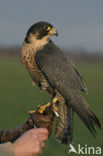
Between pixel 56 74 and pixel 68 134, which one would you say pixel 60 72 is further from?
pixel 68 134

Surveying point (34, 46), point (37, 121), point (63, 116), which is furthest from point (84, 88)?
point (37, 121)

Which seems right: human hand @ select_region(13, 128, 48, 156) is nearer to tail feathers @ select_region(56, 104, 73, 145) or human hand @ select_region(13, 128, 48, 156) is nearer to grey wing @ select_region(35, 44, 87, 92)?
tail feathers @ select_region(56, 104, 73, 145)

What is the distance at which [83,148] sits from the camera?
28.3ft

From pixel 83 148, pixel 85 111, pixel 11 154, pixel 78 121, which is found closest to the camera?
pixel 11 154

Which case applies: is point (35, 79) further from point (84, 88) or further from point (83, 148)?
point (83, 148)

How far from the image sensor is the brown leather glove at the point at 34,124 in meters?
3.49

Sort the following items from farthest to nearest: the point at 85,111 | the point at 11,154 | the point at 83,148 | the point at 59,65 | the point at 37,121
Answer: the point at 83,148 < the point at 59,65 < the point at 85,111 < the point at 37,121 < the point at 11,154

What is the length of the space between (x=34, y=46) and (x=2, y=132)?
1186 millimetres

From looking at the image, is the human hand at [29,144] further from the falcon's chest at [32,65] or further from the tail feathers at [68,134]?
the falcon's chest at [32,65]

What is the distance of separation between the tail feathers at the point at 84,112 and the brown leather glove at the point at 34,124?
436 millimetres

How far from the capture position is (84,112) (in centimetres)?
407

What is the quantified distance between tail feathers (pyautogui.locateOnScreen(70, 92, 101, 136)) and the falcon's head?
72 cm

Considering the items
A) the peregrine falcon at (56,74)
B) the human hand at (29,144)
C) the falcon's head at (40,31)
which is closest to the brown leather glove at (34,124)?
the human hand at (29,144)

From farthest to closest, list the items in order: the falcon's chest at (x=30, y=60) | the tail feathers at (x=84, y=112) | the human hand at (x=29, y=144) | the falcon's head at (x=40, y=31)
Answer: the falcon's chest at (x=30, y=60) < the falcon's head at (x=40, y=31) < the tail feathers at (x=84, y=112) < the human hand at (x=29, y=144)
